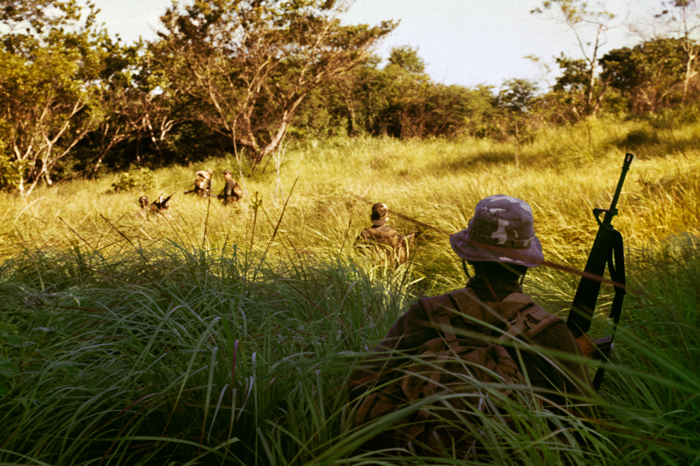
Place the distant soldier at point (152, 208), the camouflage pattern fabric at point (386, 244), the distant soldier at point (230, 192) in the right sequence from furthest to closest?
the distant soldier at point (230, 192), the distant soldier at point (152, 208), the camouflage pattern fabric at point (386, 244)

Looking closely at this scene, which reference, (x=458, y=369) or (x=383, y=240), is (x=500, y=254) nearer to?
(x=458, y=369)

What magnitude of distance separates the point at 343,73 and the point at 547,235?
12.5 m

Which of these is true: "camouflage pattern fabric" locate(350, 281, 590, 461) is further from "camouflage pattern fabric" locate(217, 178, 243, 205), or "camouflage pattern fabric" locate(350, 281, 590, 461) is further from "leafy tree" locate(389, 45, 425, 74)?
"leafy tree" locate(389, 45, 425, 74)

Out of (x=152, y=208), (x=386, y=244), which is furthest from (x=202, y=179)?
(x=386, y=244)

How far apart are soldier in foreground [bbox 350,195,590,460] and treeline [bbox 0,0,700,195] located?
32.4ft

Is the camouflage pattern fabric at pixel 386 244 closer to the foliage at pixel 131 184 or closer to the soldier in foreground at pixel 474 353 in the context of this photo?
the soldier in foreground at pixel 474 353

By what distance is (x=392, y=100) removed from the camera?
25500 mm

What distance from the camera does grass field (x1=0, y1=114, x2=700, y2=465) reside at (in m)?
1.38

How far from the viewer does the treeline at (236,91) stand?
13367mm

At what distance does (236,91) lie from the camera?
16859mm

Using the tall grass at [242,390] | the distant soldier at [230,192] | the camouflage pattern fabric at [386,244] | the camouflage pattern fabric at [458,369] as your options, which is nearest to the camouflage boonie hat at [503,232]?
the camouflage pattern fabric at [458,369]

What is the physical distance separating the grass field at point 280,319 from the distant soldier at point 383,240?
0.23 m

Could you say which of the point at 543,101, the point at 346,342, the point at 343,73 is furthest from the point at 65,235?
the point at 543,101

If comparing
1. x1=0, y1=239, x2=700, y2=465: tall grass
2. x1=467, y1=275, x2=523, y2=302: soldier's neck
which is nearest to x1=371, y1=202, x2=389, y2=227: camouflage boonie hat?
x1=0, y1=239, x2=700, y2=465: tall grass
